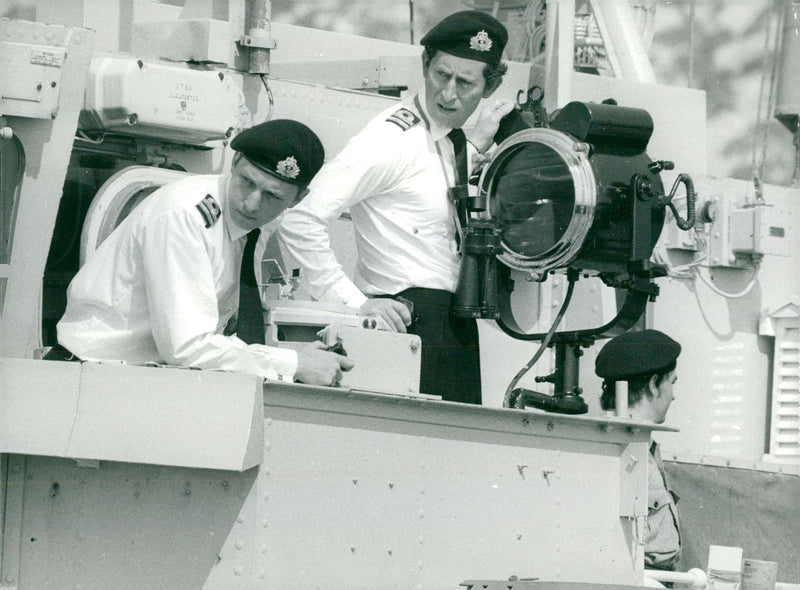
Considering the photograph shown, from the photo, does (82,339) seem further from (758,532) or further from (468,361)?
(758,532)

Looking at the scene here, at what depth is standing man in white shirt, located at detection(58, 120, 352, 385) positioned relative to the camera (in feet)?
12.7

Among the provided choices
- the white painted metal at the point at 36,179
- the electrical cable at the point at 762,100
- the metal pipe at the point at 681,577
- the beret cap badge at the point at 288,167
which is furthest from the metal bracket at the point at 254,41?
the electrical cable at the point at 762,100

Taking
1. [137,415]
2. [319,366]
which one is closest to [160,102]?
[319,366]

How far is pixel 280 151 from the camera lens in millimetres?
4012

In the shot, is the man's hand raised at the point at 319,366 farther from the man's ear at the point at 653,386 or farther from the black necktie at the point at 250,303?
the man's ear at the point at 653,386

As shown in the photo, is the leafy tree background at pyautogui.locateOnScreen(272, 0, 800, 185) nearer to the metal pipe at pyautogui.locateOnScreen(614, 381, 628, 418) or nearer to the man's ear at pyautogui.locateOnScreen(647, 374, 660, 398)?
the man's ear at pyautogui.locateOnScreen(647, 374, 660, 398)

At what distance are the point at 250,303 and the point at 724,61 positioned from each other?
173 inches

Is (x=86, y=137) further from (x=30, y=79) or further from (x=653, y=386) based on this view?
(x=653, y=386)

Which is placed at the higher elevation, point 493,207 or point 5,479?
point 493,207

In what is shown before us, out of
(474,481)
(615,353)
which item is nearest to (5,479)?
(474,481)

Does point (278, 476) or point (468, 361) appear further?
point (468, 361)

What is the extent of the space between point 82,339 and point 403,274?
1.21 metres

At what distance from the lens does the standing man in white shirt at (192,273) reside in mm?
3865

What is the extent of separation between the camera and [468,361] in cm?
495
